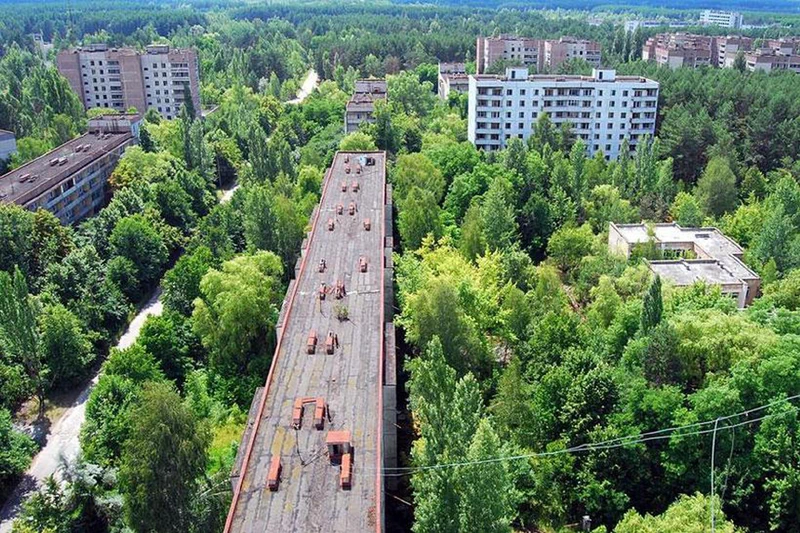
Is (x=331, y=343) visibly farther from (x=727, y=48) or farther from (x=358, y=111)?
(x=727, y=48)

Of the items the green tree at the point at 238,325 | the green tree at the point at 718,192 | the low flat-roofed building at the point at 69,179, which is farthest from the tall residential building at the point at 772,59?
the green tree at the point at 238,325

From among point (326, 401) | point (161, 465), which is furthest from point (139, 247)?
point (161, 465)

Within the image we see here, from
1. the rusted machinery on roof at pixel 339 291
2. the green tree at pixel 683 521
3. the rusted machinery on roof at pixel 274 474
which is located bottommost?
the green tree at pixel 683 521

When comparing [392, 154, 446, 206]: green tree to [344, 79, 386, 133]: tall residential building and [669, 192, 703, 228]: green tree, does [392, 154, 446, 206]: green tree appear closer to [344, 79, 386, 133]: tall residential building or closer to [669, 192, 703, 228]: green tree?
[669, 192, 703, 228]: green tree

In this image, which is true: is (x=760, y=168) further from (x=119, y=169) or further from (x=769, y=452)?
(x=119, y=169)

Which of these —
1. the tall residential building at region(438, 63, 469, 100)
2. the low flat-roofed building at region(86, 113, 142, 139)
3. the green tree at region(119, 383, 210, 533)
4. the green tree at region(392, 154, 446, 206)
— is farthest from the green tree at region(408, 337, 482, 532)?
the tall residential building at region(438, 63, 469, 100)

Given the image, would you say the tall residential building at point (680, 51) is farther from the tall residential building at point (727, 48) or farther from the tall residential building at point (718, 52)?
the tall residential building at point (727, 48)
